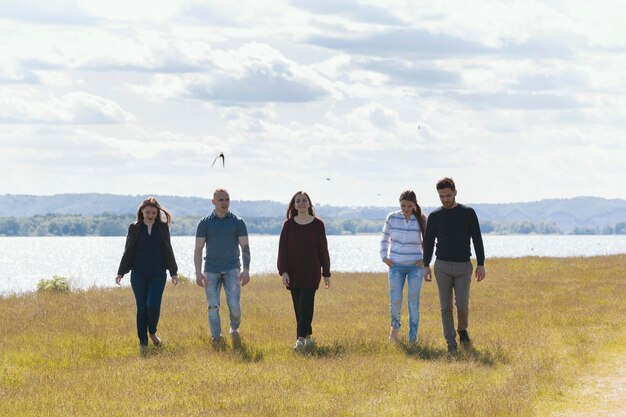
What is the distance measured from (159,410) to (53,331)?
302 inches

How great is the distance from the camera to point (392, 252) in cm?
1466

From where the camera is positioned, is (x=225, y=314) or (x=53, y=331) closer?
(x=53, y=331)

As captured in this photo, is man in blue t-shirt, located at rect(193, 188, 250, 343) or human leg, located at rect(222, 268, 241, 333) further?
human leg, located at rect(222, 268, 241, 333)

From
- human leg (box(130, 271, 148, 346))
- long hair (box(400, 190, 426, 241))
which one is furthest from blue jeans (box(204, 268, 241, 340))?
long hair (box(400, 190, 426, 241))

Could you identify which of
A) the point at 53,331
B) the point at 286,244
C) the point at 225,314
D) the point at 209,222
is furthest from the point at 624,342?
the point at 53,331

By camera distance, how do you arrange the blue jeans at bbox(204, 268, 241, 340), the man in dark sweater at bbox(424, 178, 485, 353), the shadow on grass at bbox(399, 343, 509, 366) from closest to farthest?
the shadow on grass at bbox(399, 343, 509, 366)
the man in dark sweater at bbox(424, 178, 485, 353)
the blue jeans at bbox(204, 268, 241, 340)

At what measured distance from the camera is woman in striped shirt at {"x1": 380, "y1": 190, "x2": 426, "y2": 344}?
14531 millimetres

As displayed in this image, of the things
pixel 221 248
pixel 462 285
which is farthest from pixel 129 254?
pixel 462 285

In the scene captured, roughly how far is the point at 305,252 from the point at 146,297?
2662mm

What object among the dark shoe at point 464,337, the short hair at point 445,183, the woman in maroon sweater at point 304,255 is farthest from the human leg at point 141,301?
the dark shoe at point 464,337

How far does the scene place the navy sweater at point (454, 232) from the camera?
13.9m

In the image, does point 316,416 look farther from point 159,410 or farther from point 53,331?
point 53,331

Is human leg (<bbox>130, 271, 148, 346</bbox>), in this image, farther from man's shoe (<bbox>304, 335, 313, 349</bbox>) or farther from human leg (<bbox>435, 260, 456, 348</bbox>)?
human leg (<bbox>435, 260, 456, 348</bbox>)

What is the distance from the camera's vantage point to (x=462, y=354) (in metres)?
13.6
